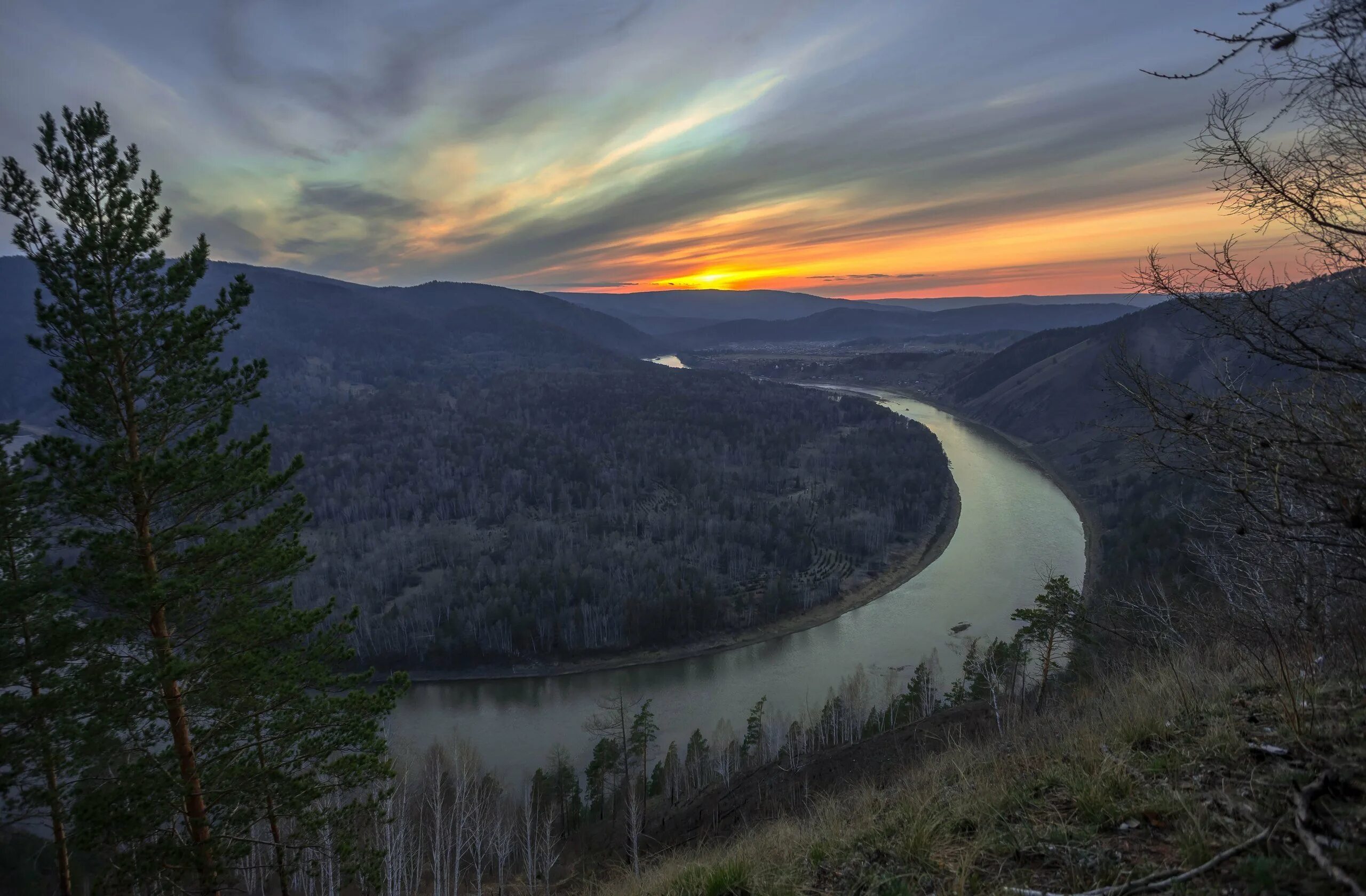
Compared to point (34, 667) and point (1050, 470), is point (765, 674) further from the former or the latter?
point (1050, 470)

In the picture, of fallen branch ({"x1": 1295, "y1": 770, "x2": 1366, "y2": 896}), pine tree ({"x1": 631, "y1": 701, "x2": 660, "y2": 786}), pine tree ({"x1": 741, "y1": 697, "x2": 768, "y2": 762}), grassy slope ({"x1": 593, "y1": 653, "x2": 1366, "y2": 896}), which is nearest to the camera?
fallen branch ({"x1": 1295, "y1": 770, "x2": 1366, "y2": 896})

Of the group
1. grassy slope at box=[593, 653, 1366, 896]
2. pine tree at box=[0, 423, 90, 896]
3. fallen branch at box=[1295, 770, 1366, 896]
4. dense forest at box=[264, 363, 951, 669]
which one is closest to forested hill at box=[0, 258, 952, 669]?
dense forest at box=[264, 363, 951, 669]

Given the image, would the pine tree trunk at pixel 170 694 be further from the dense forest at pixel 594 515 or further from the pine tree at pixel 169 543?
the dense forest at pixel 594 515

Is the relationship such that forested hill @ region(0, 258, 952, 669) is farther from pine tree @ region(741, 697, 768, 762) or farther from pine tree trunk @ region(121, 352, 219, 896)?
pine tree @ region(741, 697, 768, 762)

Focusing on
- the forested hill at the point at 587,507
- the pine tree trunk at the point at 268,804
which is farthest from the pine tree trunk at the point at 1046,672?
the forested hill at the point at 587,507

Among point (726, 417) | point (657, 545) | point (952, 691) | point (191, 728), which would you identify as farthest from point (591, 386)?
point (191, 728)

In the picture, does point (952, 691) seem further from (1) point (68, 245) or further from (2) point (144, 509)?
(1) point (68, 245)
